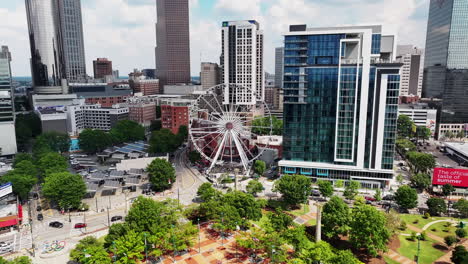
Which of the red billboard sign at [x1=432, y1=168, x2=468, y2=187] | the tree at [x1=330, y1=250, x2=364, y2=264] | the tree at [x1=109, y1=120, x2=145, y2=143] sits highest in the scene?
the tree at [x1=109, y1=120, x2=145, y2=143]

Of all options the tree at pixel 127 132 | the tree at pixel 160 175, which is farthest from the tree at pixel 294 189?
the tree at pixel 127 132

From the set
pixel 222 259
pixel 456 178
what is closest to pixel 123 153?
pixel 222 259

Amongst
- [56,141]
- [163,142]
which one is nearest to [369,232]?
[163,142]

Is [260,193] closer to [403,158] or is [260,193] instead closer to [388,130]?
[388,130]

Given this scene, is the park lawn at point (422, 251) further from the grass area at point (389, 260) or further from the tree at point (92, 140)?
the tree at point (92, 140)

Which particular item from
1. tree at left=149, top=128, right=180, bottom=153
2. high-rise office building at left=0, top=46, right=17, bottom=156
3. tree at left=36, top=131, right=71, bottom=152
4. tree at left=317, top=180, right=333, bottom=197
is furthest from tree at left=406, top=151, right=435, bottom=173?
high-rise office building at left=0, top=46, right=17, bottom=156

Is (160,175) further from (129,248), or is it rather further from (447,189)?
(447,189)

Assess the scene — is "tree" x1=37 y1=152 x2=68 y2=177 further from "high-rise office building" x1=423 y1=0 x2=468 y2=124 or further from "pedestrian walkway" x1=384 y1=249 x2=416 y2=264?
"high-rise office building" x1=423 y1=0 x2=468 y2=124
